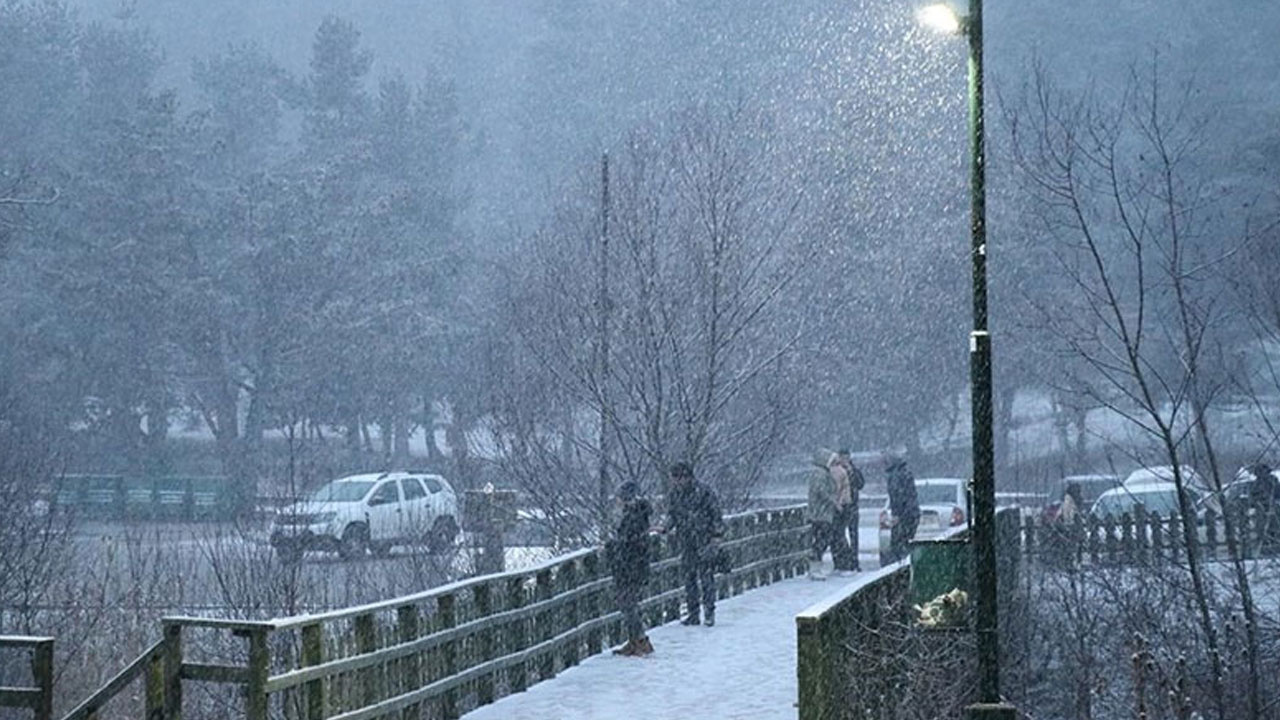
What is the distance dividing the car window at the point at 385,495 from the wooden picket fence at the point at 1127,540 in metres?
15.7

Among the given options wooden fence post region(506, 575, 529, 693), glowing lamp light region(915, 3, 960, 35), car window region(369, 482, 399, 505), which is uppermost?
glowing lamp light region(915, 3, 960, 35)

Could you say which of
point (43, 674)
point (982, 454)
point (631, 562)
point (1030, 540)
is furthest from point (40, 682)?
point (1030, 540)

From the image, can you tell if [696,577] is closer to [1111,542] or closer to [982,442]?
[982,442]

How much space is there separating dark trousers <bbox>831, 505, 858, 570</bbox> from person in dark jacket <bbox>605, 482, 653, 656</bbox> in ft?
29.7

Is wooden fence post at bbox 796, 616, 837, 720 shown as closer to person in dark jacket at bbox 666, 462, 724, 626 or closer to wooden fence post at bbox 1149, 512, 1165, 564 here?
person in dark jacket at bbox 666, 462, 724, 626

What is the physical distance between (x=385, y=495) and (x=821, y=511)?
15.4 metres

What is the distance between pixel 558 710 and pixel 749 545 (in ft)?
34.9

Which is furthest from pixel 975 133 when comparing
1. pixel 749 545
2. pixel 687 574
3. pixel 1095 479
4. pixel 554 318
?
pixel 1095 479

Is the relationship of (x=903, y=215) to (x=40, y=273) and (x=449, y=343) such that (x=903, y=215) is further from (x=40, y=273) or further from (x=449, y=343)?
(x=40, y=273)

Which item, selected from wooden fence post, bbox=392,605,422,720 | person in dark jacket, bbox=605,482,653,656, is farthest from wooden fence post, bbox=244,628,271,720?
person in dark jacket, bbox=605,482,653,656

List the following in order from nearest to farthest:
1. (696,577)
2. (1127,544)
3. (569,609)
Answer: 1. (569,609)
2. (696,577)
3. (1127,544)

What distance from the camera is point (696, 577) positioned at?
69.6 ft

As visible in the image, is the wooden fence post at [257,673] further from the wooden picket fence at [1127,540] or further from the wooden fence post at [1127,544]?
the wooden fence post at [1127,544]

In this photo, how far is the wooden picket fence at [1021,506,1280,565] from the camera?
24.0m
